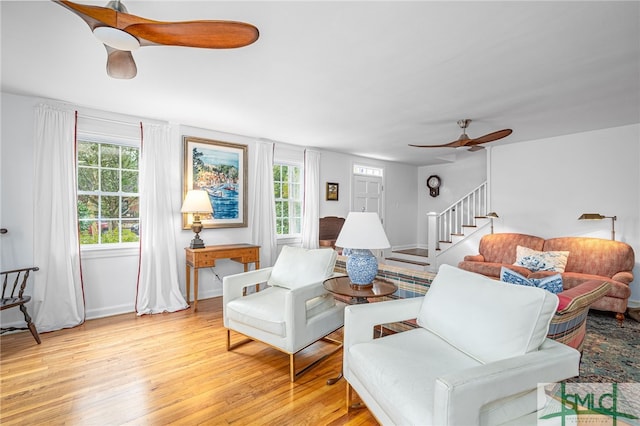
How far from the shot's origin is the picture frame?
573 centimetres

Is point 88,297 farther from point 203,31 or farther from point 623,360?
point 623,360

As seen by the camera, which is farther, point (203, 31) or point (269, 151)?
point (269, 151)

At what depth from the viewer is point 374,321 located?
1802 mm

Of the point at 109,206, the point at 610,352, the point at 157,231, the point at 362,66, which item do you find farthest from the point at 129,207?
the point at 610,352

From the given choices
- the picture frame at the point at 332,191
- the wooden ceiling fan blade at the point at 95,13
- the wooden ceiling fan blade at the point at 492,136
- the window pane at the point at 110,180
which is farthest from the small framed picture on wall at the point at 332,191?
the wooden ceiling fan blade at the point at 95,13

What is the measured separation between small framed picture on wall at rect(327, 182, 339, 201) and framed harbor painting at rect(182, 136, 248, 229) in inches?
68.7

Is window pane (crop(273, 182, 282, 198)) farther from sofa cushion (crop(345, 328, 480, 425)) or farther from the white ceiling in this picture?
sofa cushion (crop(345, 328, 480, 425))

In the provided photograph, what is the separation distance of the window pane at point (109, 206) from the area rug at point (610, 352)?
4729mm

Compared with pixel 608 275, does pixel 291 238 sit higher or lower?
higher

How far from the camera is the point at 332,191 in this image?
579cm

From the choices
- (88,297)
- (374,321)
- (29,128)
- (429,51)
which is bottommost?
(88,297)

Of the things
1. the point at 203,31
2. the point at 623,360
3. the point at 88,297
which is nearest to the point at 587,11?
the point at 203,31

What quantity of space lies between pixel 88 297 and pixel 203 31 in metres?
3.39

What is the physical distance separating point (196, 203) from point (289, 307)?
225 cm
